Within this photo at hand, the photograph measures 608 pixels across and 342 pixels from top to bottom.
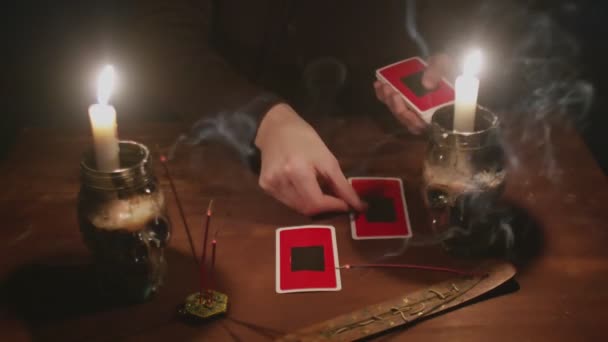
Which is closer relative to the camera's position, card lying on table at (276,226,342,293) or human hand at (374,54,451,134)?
card lying on table at (276,226,342,293)

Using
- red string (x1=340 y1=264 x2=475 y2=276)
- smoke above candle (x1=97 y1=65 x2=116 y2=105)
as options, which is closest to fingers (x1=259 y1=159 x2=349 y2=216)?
red string (x1=340 y1=264 x2=475 y2=276)

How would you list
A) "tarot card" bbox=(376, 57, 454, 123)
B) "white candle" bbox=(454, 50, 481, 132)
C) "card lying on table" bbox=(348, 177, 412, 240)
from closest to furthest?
"white candle" bbox=(454, 50, 481, 132) → "card lying on table" bbox=(348, 177, 412, 240) → "tarot card" bbox=(376, 57, 454, 123)

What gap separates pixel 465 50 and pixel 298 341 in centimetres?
117

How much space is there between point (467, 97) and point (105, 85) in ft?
1.79

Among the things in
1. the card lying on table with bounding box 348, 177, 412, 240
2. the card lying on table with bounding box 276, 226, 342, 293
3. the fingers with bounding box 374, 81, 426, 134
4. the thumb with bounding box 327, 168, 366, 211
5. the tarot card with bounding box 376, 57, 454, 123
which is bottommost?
the card lying on table with bounding box 276, 226, 342, 293

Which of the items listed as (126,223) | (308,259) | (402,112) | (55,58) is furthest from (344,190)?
(55,58)

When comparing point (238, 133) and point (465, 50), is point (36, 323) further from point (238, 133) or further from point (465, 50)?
point (465, 50)

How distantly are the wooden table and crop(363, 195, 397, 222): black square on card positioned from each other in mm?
40

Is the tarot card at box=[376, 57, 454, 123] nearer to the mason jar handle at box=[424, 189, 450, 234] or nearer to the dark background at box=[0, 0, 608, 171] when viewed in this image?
the mason jar handle at box=[424, 189, 450, 234]

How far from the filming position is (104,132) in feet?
2.68

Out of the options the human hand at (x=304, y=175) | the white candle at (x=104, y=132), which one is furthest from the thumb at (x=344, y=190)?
the white candle at (x=104, y=132)

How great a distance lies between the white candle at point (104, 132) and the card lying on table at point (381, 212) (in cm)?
45

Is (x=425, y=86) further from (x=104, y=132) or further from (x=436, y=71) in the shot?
(x=104, y=132)

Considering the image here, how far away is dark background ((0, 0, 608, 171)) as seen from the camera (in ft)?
6.43
